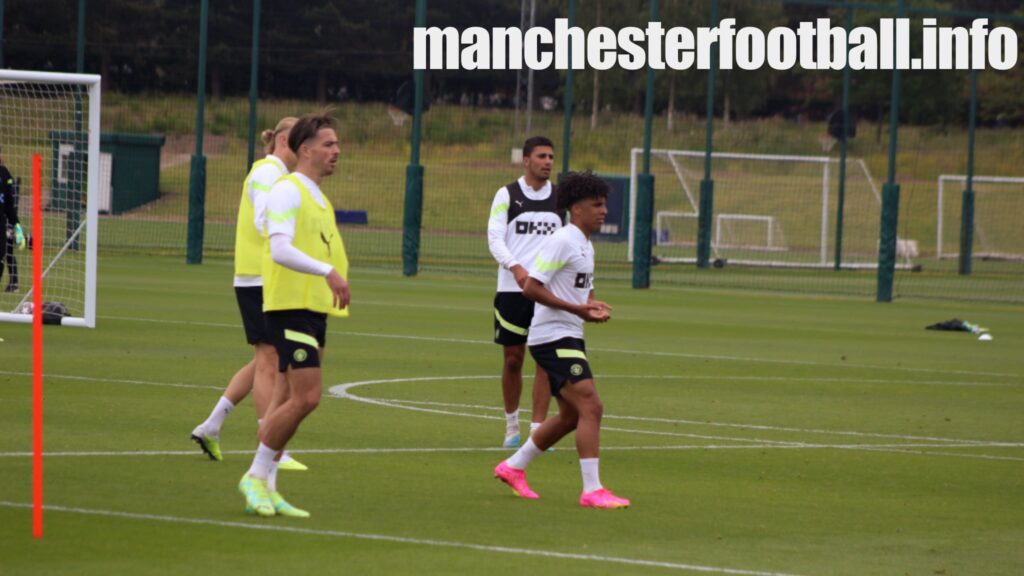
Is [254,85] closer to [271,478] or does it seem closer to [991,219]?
[991,219]

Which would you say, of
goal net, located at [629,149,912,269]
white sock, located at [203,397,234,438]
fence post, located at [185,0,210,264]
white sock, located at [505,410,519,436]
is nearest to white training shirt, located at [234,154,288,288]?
white sock, located at [203,397,234,438]

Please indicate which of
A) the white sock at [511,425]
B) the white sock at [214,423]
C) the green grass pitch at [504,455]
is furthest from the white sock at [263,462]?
the white sock at [511,425]

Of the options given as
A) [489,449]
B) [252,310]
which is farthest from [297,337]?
[489,449]

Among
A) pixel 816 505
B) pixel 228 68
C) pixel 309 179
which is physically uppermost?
pixel 228 68

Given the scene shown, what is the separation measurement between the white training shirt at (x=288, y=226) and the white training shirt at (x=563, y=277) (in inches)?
58.0

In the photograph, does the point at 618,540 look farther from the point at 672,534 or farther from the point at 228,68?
the point at 228,68

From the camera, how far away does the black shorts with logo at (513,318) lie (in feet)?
40.9

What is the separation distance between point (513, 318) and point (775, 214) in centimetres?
3760

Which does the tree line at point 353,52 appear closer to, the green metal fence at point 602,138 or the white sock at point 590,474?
the green metal fence at point 602,138

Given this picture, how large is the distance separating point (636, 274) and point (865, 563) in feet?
84.2

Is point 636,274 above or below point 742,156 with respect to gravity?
below

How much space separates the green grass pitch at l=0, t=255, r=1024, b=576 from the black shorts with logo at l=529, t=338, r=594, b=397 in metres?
0.71

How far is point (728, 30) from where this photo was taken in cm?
4397

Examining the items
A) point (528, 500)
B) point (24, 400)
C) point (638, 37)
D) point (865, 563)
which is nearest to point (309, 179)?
point (528, 500)
